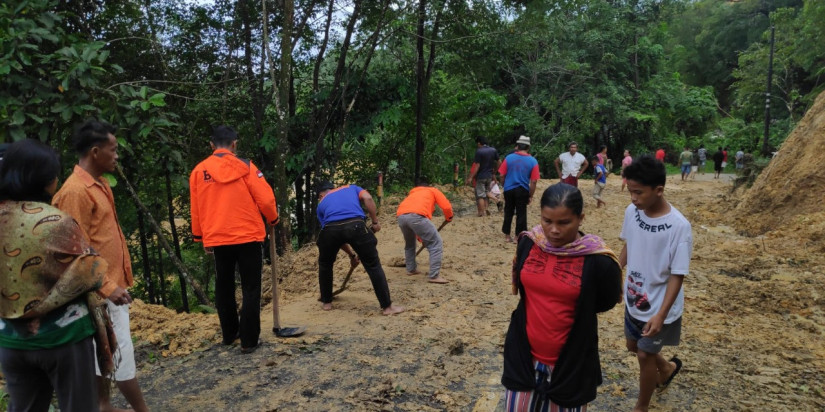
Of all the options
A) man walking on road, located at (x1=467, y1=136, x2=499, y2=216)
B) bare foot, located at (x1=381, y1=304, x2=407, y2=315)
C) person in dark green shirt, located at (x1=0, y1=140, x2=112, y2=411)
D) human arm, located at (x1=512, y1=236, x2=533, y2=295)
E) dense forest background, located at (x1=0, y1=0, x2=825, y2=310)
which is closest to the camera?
person in dark green shirt, located at (x1=0, y1=140, x2=112, y2=411)

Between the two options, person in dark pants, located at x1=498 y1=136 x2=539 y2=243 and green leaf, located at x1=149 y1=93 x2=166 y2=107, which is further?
person in dark pants, located at x1=498 y1=136 x2=539 y2=243

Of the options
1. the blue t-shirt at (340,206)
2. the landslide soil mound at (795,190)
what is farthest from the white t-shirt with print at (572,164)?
the blue t-shirt at (340,206)

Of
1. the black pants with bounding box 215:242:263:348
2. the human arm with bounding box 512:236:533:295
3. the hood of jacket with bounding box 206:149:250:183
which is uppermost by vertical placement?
the hood of jacket with bounding box 206:149:250:183

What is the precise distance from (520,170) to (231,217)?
17.6ft

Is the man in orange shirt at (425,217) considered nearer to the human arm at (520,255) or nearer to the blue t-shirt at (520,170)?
the blue t-shirt at (520,170)

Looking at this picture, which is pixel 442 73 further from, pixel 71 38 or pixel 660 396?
pixel 660 396

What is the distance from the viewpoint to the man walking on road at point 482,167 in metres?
11.4

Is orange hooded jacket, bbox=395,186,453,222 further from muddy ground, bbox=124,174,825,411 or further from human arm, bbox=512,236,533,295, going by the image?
human arm, bbox=512,236,533,295

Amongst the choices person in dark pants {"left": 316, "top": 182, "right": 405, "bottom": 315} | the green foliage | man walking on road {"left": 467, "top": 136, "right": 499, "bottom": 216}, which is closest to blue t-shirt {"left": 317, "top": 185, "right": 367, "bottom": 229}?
person in dark pants {"left": 316, "top": 182, "right": 405, "bottom": 315}

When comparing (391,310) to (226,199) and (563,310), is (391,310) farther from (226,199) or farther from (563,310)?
(563,310)

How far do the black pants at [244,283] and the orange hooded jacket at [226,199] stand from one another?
0.34 ft

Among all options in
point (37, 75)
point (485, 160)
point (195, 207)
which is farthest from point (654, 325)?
point (485, 160)

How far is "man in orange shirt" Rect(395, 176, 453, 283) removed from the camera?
6723 millimetres

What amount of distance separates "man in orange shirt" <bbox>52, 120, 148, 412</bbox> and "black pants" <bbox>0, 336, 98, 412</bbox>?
2.01 ft
